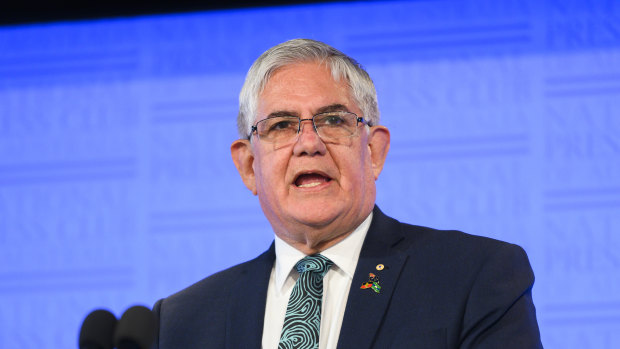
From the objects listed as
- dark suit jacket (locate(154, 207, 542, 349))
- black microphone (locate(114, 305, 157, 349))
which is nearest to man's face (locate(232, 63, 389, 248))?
dark suit jacket (locate(154, 207, 542, 349))

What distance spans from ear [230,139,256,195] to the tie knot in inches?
14.0

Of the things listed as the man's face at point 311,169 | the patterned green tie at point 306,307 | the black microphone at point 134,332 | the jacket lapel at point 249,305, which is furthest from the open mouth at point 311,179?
the black microphone at point 134,332

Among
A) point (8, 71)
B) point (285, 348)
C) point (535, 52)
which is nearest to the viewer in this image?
point (285, 348)

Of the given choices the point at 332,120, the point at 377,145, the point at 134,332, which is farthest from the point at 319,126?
the point at 134,332

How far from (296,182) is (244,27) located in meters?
1.71

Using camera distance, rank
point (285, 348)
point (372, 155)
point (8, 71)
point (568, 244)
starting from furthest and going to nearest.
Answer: point (8, 71), point (568, 244), point (372, 155), point (285, 348)

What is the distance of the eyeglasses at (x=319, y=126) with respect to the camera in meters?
2.37

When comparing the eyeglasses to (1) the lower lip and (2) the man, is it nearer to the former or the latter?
(2) the man

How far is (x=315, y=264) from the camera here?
2326mm

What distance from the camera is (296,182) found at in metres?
2.35

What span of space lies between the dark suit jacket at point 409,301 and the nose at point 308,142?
0.33 metres

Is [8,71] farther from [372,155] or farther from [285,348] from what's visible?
[285,348]

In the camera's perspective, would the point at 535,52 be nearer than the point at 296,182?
No

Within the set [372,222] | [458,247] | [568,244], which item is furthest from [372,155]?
[568,244]
